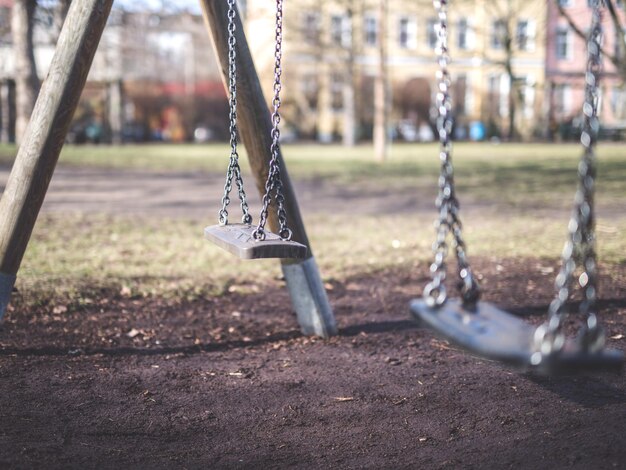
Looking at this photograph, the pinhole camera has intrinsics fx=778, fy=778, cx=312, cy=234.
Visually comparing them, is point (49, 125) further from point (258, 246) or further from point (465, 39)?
point (465, 39)

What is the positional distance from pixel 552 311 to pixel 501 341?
0.25m

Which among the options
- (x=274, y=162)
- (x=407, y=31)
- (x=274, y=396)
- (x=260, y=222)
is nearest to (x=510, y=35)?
(x=274, y=162)

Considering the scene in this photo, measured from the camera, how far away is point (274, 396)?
3.78 metres

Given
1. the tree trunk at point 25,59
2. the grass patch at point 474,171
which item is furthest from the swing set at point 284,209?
the tree trunk at point 25,59

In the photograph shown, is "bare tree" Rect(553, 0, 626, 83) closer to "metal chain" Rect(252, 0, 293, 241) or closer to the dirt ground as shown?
the dirt ground

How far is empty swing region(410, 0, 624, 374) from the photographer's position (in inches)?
82.7

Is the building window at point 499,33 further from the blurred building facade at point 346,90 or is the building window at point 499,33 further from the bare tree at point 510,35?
the blurred building facade at point 346,90

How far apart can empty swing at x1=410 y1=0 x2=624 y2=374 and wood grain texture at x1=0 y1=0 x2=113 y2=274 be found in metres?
2.15

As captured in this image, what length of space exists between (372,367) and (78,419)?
158 cm

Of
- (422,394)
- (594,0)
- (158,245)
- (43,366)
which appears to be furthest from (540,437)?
(158,245)

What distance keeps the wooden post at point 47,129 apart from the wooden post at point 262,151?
62 cm

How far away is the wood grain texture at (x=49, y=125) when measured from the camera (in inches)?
163

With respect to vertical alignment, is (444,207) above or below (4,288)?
above

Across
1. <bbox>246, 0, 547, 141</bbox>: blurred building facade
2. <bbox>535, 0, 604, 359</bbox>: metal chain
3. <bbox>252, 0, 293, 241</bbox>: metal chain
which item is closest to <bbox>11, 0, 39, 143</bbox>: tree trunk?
<bbox>252, 0, 293, 241</bbox>: metal chain
